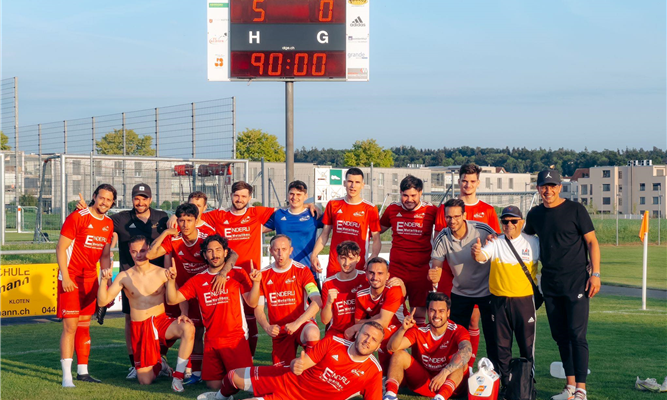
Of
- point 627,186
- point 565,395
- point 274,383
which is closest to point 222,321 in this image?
point 274,383

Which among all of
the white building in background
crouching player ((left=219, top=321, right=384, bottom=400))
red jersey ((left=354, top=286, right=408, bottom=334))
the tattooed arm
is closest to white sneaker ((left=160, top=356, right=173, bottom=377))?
crouching player ((left=219, top=321, right=384, bottom=400))

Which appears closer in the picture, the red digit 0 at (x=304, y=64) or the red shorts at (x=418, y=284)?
the red shorts at (x=418, y=284)

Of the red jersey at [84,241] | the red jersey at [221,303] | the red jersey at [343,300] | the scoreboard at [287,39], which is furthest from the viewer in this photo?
the scoreboard at [287,39]

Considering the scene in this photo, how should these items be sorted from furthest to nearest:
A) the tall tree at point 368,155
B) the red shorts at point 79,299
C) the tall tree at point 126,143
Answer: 1. the tall tree at point 368,155
2. the tall tree at point 126,143
3. the red shorts at point 79,299

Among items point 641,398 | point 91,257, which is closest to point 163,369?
point 91,257

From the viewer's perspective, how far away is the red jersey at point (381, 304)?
6.18 meters

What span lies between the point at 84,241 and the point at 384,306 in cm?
342

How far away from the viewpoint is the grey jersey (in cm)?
655

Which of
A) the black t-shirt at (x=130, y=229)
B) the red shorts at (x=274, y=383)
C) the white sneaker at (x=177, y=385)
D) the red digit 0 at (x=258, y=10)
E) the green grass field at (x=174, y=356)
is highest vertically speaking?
the red digit 0 at (x=258, y=10)

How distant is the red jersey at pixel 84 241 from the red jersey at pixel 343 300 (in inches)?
106

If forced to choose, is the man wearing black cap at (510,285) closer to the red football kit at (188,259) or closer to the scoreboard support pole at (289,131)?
the red football kit at (188,259)

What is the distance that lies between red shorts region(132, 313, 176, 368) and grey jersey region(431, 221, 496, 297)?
3022 mm

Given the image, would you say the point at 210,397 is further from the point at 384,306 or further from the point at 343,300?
the point at 384,306

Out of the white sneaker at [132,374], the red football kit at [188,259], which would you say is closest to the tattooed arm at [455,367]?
the red football kit at [188,259]
